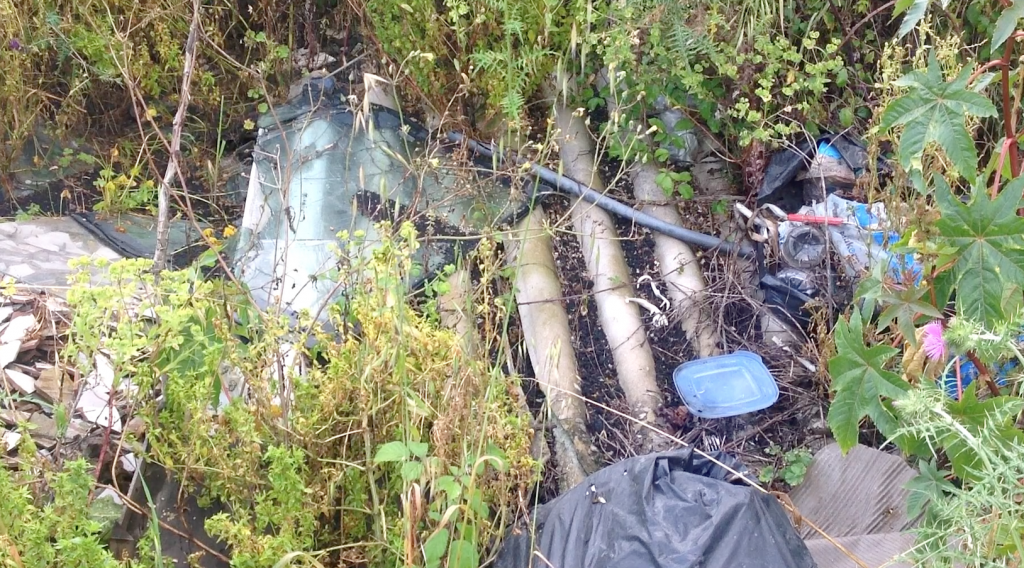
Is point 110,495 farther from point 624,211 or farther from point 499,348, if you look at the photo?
point 624,211

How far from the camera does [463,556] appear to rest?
5.29 feet

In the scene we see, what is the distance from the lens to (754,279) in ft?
8.54

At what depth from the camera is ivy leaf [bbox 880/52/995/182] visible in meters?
1.51

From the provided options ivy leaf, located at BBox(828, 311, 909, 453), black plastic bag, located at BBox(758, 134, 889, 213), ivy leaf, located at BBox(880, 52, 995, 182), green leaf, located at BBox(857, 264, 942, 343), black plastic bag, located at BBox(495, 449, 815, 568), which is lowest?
black plastic bag, located at BBox(495, 449, 815, 568)

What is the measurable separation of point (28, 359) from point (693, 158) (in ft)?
7.37

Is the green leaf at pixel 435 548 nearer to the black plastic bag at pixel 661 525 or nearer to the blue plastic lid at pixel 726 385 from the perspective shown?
the black plastic bag at pixel 661 525

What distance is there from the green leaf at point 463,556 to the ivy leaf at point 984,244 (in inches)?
42.2

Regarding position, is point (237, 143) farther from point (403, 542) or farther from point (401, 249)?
point (403, 542)

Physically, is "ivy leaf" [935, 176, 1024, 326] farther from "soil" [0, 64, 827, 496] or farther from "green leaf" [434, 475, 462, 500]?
"green leaf" [434, 475, 462, 500]

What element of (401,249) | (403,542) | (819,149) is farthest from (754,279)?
(403,542)

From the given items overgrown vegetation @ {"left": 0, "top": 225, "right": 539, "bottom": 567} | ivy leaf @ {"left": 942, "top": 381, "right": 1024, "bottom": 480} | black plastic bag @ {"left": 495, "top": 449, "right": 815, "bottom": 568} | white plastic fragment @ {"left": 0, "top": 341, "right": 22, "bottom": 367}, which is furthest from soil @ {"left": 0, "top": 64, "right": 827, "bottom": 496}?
white plastic fragment @ {"left": 0, "top": 341, "right": 22, "bottom": 367}

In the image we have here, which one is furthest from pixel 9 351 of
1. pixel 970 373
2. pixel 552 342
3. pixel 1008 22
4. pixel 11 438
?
pixel 970 373

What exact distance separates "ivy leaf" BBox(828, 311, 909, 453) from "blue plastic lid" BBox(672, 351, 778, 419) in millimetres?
676

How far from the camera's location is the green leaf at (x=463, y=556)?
5.16 ft
